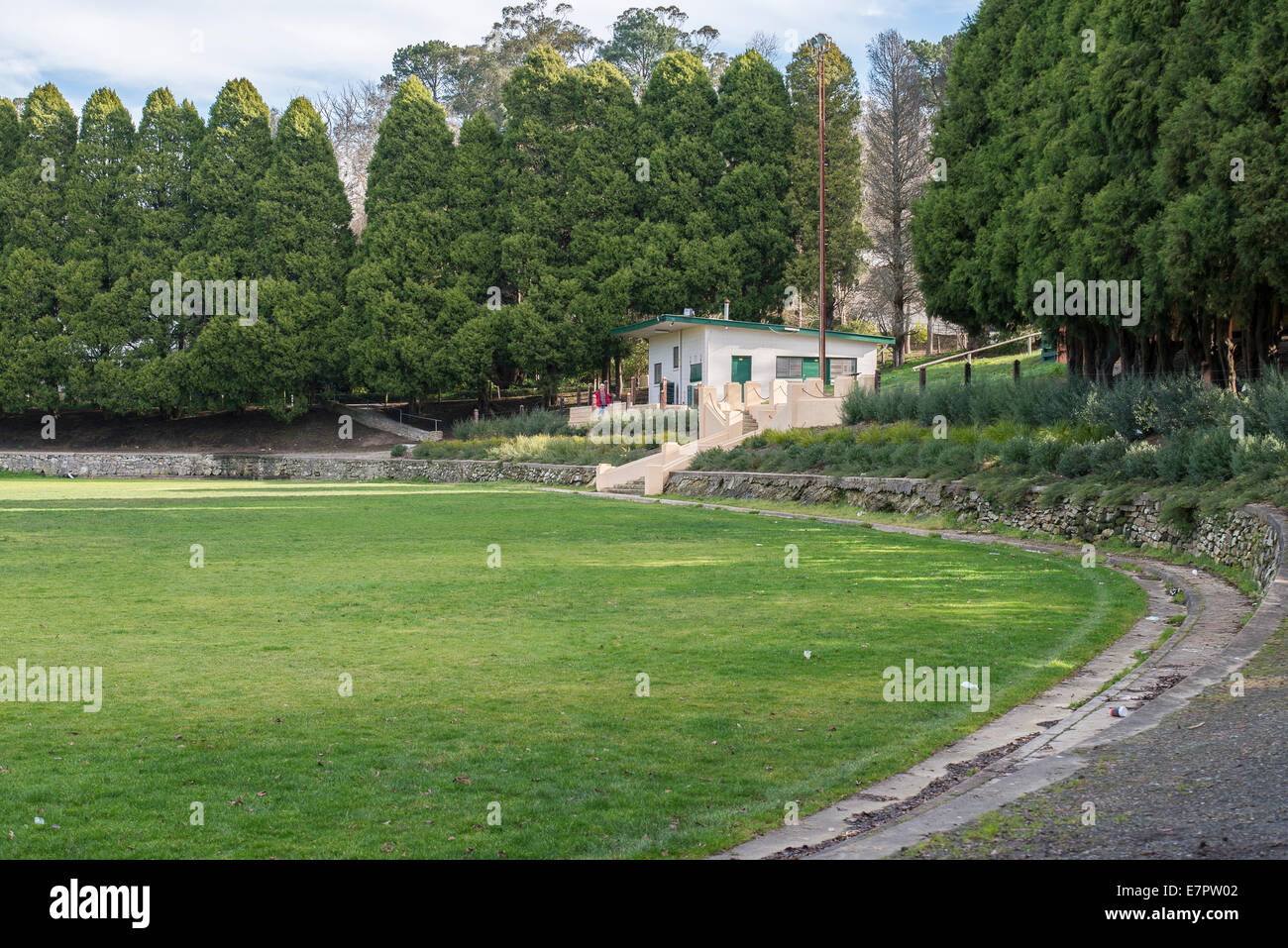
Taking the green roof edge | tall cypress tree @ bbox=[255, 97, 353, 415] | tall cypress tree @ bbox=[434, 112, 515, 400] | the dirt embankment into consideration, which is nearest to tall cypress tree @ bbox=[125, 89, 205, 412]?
the dirt embankment

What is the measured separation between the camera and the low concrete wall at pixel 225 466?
144 ft

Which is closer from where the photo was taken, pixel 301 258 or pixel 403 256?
pixel 403 256

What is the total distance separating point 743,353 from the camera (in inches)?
1766

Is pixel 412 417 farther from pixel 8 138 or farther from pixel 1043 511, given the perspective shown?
pixel 1043 511

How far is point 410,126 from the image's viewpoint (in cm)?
5347

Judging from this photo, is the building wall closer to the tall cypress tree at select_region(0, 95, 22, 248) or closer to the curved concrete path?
the curved concrete path

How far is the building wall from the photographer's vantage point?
44188 mm

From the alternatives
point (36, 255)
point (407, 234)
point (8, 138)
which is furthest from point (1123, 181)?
point (8, 138)

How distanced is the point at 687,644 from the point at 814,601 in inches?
104

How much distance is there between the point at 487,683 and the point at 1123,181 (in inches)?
710

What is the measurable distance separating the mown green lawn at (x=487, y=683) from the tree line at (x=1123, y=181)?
718cm

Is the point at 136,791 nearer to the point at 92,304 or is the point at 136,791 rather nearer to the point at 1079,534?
the point at 1079,534

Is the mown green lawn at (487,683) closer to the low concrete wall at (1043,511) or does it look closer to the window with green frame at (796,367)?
the low concrete wall at (1043,511)

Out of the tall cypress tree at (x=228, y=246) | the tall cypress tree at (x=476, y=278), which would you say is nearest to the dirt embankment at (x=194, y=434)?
the tall cypress tree at (x=228, y=246)
